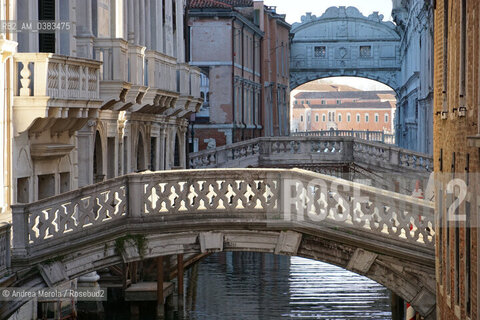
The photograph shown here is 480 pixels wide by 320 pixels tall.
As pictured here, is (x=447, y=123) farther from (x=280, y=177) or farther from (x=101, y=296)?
(x=101, y=296)

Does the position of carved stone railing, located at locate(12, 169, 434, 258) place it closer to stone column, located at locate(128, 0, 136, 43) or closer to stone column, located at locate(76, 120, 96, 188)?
stone column, located at locate(76, 120, 96, 188)

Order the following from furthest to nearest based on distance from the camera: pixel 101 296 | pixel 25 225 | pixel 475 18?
pixel 101 296
pixel 25 225
pixel 475 18

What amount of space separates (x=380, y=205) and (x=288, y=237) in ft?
4.35

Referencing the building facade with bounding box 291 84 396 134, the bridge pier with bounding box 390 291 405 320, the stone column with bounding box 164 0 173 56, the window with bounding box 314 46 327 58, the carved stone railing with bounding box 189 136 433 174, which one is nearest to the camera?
the bridge pier with bounding box 390 291 405 320

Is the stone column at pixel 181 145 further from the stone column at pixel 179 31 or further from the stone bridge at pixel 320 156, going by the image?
the stone bridge at pixel 320 156

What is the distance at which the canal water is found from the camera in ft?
79.9

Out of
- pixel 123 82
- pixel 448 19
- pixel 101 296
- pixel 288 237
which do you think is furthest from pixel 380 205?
pixel 101 296

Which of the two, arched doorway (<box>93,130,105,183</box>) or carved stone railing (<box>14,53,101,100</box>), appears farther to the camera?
arched doorway (<box>93,130,105,183</box>)

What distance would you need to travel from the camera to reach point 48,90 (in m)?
17.0

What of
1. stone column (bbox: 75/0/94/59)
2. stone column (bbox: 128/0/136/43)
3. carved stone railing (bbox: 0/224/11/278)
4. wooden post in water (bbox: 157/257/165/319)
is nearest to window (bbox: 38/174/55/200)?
stone column (bbox: 75/0/94/59)

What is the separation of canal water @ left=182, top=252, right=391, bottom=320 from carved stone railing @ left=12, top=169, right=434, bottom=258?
25.1 feet

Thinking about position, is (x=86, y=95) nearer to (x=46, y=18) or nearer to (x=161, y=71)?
(x=46, y=18)

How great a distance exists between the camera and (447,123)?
48.5 ft

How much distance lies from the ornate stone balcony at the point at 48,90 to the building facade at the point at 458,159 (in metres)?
5.38
